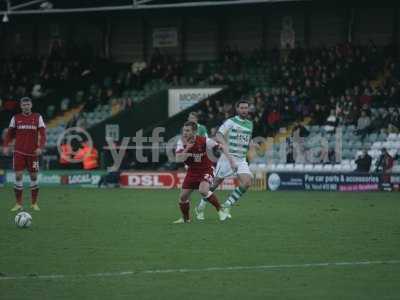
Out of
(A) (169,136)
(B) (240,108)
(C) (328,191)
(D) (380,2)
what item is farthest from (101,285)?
(D) (380,2)

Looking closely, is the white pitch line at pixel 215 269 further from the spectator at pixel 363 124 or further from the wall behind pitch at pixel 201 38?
the wall behind pitch at pixel 201 38

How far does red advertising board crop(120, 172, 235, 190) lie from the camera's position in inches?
1161

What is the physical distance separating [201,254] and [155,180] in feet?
59.8

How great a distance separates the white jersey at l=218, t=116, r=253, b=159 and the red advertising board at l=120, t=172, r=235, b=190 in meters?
11.8

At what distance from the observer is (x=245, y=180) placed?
17.0m

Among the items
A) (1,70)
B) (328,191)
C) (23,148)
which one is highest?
(1,70)

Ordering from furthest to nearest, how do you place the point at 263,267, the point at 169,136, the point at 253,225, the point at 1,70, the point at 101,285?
the point at 1,70 < the point at 169,136 < the point at 253,225 < the point at 263,267 < the point at 101,285

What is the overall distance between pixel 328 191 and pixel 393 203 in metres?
5.83

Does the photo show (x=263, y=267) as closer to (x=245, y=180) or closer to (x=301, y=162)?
(x=245, y=180)

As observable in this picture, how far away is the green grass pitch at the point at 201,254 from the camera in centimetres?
926

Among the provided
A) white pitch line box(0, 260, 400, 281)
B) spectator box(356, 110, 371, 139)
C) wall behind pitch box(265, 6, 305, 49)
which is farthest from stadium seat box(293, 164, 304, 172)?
white pitch line box(0, 260, 400, 281)

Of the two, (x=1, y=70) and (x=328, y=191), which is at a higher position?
(x=1, y=70)

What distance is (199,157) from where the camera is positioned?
640 inches

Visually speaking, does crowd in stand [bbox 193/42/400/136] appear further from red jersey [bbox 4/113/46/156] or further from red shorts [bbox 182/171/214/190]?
red shorts [bbox 182/171/214/190]
